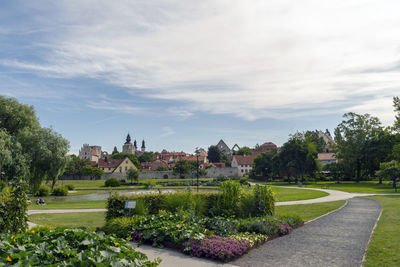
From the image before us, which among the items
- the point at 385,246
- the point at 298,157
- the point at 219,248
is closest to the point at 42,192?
the point at 219,248

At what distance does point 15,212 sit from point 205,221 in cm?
549

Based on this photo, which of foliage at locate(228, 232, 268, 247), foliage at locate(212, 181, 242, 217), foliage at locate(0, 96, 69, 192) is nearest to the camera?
foliage at locate(228, 232, 268, 247)

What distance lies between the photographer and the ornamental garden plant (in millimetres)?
7898

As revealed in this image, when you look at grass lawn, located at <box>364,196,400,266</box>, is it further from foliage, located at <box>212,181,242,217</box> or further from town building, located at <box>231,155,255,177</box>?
town building, located at <box>231,155,255,177</box>

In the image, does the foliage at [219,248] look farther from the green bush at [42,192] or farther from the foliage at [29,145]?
the green bush at [42,192]

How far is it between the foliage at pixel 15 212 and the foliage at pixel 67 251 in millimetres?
2768

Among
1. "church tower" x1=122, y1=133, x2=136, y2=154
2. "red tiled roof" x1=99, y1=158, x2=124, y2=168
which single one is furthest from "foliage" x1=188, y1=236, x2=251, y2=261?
"church tower" x1=122, y1=133, x2=136, y2=154

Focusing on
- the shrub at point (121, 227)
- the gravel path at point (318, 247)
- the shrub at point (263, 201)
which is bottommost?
the gravel path at point (318, 247)

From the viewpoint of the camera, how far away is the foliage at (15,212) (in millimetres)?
7996

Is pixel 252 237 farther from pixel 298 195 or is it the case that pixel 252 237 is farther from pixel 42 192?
pixel 42 192

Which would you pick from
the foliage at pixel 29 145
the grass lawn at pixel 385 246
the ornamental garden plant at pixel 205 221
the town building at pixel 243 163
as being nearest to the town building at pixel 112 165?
the town building at pixel 243 163

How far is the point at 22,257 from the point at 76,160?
310ft

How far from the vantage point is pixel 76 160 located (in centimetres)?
9212

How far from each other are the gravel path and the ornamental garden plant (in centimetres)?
39
